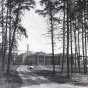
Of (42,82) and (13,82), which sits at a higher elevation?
(13,82)

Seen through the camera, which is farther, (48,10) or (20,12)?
(48,10)

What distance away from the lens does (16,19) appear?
27594mm

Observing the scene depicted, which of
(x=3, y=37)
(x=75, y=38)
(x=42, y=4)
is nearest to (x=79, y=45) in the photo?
(x=75, y=38)

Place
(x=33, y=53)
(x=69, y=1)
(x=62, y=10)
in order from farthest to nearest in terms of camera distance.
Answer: (x=33, y=53) < (x=62, y=10) < (x=69, y=1)

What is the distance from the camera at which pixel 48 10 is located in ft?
104

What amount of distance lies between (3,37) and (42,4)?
25.7 ft

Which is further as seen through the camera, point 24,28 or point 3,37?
point 3,37

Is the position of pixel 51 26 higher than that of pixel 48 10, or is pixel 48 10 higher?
pixel 48 10

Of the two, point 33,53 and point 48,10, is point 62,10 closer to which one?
point 48,10

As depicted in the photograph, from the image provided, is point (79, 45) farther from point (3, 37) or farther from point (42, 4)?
point (3, 37)

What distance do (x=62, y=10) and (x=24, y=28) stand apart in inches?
221

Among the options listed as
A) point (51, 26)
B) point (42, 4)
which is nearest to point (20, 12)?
point (42, 4)

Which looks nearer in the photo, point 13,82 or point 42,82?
point 13,82

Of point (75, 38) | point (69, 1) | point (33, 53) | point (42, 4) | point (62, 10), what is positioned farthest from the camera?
point (33, 53)
